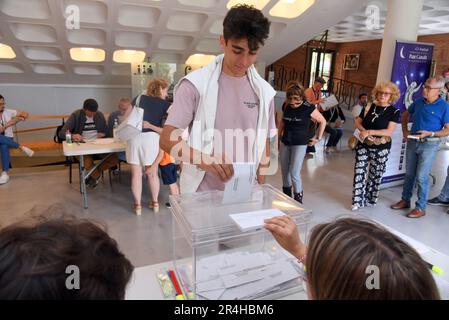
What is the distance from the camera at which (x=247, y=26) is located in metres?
1.13

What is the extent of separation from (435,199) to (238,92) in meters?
3.77

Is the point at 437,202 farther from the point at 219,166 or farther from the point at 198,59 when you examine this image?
the point at 198,59

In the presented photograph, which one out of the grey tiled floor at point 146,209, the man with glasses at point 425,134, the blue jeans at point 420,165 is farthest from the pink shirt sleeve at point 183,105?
the blue jeans at point 420,165

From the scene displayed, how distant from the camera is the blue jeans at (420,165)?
3.32m

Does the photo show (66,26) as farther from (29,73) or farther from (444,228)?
(444,228)

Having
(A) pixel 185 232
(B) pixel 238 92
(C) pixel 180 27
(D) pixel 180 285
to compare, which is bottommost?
(D) pixel 180 285

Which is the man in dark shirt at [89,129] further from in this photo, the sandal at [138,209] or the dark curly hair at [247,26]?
the dark curly hair at [247,26]

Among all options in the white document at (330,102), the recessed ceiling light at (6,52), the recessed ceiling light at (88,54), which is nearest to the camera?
the white document at (330,102)

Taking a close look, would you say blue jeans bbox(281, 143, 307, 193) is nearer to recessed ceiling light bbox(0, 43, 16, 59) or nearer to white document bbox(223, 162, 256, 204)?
white document bbox(223, 162, 256, 204)

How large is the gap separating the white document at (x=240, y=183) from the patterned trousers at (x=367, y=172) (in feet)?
9.19

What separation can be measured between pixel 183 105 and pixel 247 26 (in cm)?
39

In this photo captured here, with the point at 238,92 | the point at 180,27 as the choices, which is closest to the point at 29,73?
the point at 180,27

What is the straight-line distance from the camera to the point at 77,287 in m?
0.50

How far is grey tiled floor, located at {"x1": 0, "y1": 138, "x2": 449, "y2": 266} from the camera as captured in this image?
2.87 meters
